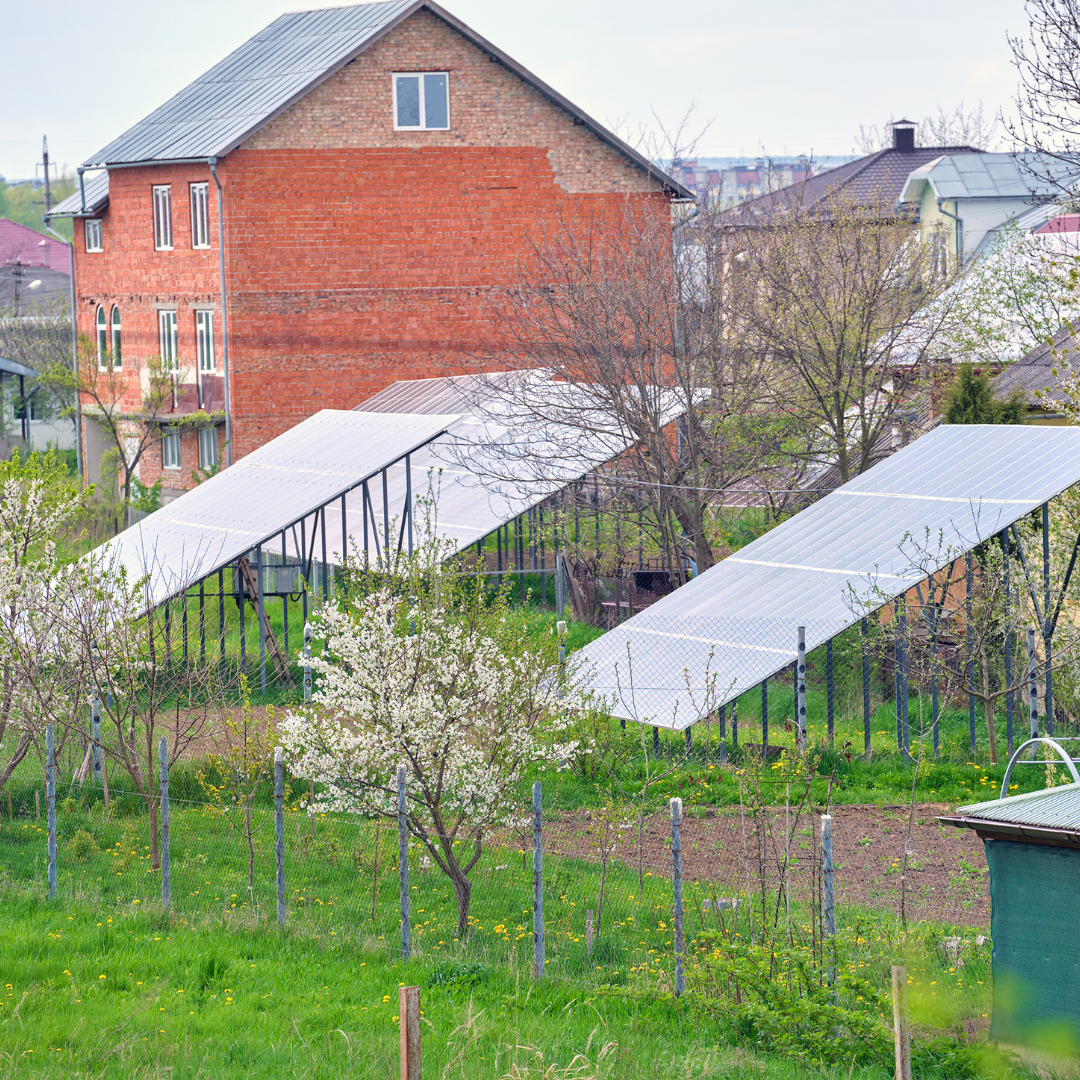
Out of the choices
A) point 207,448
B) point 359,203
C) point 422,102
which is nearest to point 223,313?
point 359,203

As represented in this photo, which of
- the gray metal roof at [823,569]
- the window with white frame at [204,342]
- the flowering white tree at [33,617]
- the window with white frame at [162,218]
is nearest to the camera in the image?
the flowering white tree at [33,617]

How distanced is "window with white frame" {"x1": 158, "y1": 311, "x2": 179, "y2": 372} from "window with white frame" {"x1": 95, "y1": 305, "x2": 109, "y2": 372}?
3168 mm

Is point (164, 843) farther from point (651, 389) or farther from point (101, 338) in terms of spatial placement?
point (101, 338)

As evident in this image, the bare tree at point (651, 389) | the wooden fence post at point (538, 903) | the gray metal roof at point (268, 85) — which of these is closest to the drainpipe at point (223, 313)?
the gray metal roof at point (268, 85)

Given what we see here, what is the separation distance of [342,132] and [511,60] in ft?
14.0

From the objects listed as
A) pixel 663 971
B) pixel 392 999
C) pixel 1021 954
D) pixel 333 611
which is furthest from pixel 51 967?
pixel 1021 954

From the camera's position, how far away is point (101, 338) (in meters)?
40.0

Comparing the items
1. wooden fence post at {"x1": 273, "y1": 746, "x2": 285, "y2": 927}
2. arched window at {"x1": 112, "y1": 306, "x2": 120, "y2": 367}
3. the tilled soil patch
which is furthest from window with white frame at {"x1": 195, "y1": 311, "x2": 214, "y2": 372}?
wooden fence post at {"x1": 273, "y1": 746, "x2": 285, "y2": 927}

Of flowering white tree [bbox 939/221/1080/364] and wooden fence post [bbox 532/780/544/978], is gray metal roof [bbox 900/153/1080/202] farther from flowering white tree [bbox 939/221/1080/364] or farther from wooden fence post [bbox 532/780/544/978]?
wooden fence post [bbox 532/780/544/978]

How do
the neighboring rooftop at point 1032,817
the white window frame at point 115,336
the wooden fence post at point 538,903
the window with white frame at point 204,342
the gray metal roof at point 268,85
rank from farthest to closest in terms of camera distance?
the white window frame at point 115,336, the window with white frame at point 204,342, the gray metal roof at point 268,85, the wooden fence post at point 538,903, the neighboring rooftop at point 1032,817

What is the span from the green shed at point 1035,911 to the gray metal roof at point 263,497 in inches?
482

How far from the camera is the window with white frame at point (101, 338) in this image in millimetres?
39250

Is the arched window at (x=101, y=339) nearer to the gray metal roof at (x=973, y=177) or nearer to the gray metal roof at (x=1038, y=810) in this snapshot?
the gray metal roof at (x=973, y=177)

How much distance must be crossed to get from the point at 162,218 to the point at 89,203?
360 centimetres
